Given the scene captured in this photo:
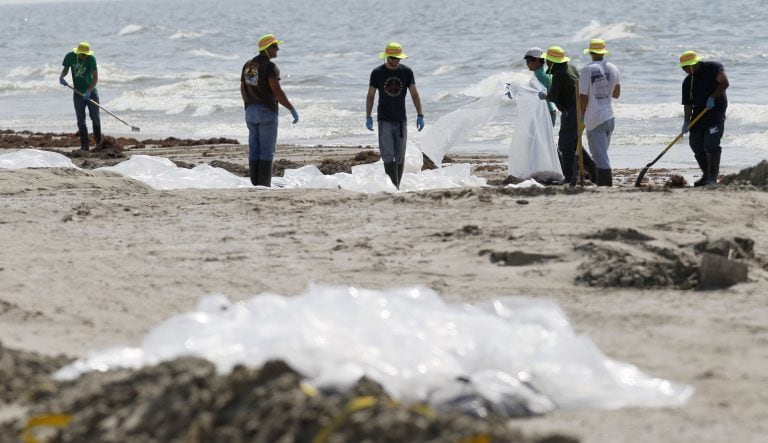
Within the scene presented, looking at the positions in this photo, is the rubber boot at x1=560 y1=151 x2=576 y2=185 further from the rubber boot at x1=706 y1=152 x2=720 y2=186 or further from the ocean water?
the ocean water

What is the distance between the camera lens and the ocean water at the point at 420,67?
18141 millimetres

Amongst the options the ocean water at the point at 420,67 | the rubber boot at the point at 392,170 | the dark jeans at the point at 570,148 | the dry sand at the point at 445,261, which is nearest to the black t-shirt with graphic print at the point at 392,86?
the rubber boot at the point at 392,170

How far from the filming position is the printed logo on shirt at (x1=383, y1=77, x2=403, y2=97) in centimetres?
973

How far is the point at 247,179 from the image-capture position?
10.4 meters

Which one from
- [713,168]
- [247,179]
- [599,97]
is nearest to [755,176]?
[713,168]

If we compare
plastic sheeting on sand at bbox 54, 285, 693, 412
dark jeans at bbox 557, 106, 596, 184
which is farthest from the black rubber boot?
plastic sheeting on sand at bbox 54, 285, 693, 412

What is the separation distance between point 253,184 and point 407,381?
20.7ft

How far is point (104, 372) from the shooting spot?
156 inches

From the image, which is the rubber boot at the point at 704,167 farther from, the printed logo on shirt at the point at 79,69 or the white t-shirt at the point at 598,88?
the printed logo on shirt at the point at 79,69

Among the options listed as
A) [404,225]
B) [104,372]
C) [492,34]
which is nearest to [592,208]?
[404,225]

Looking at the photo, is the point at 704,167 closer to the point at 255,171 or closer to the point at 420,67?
the point at 255,171

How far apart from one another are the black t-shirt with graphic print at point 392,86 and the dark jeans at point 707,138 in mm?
2606

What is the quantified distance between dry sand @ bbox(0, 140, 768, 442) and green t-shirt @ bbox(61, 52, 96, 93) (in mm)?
3988

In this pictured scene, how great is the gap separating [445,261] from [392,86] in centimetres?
354
